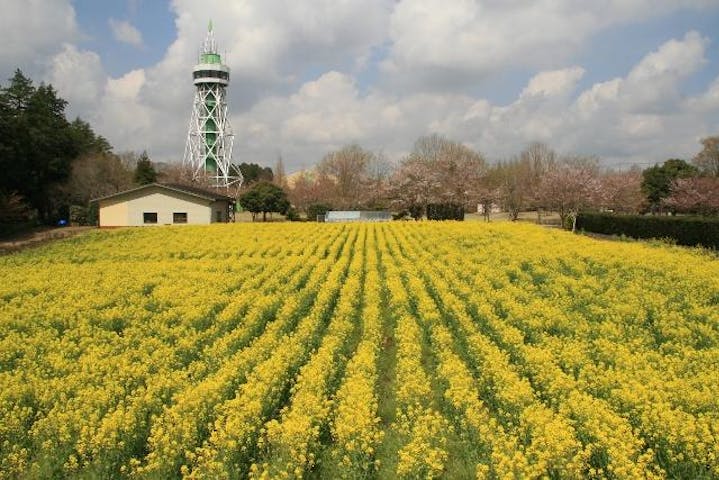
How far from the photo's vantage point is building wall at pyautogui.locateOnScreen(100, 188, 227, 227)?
55.2m

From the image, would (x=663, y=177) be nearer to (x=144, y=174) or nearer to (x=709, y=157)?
(x=709, y=157)

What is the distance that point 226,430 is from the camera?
695 centimetres

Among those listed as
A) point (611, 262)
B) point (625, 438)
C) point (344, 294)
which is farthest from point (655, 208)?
point (625, 438)

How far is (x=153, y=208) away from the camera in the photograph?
55812 millimetres

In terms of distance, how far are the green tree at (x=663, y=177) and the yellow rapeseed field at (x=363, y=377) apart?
214 feet

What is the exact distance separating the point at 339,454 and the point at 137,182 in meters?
76.8

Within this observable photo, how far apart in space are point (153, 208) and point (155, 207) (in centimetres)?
21

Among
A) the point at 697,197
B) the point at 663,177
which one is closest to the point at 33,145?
the point at 697,197

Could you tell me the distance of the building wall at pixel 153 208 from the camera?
5519cm

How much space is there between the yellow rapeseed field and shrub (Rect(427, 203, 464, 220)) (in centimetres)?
5182

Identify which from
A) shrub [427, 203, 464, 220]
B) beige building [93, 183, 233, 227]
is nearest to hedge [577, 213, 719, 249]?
shrub [427, 203, 464, 220]

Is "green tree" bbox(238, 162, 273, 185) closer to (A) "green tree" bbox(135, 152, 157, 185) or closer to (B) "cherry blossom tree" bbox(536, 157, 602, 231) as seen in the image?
(A) "green tree" bbox(135, 152, 157, 185)

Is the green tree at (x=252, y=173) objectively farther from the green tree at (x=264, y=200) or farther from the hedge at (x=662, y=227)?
the hedge at (x=662, y=227)

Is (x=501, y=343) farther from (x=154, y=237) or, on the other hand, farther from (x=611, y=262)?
(x=154, y=237)
